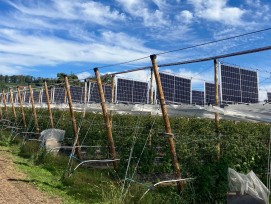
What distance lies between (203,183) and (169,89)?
32.2 ft

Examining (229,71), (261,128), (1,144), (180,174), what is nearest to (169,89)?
(229,71)

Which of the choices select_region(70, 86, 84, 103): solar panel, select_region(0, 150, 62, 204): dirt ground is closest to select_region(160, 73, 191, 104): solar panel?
select_region(0, 150, 62, 204): dirt ground

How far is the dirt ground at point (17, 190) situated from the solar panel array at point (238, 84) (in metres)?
7.83

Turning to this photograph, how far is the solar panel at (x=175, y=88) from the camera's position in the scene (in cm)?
1684

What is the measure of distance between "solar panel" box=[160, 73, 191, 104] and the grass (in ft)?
20.8

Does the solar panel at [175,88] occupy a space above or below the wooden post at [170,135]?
above

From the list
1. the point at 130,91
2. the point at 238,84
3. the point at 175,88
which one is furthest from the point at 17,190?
the point at 130,91

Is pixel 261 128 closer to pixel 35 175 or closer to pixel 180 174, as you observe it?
pixel 180 174

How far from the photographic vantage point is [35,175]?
32.1 ft

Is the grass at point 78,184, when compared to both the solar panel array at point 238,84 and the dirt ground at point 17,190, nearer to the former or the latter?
the dirt ground at point 17,190

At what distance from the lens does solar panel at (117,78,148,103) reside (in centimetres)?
2036

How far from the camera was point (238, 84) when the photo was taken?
14562 mm

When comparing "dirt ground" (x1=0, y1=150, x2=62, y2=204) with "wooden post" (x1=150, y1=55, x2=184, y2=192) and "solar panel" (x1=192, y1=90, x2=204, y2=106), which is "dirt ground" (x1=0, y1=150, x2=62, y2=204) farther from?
"solar panel" (x1=192, y1=90, x2=204, y2=106)

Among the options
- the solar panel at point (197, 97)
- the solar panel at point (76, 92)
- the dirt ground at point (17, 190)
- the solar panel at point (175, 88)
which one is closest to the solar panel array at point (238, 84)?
the solar panel at point (175, 88)
